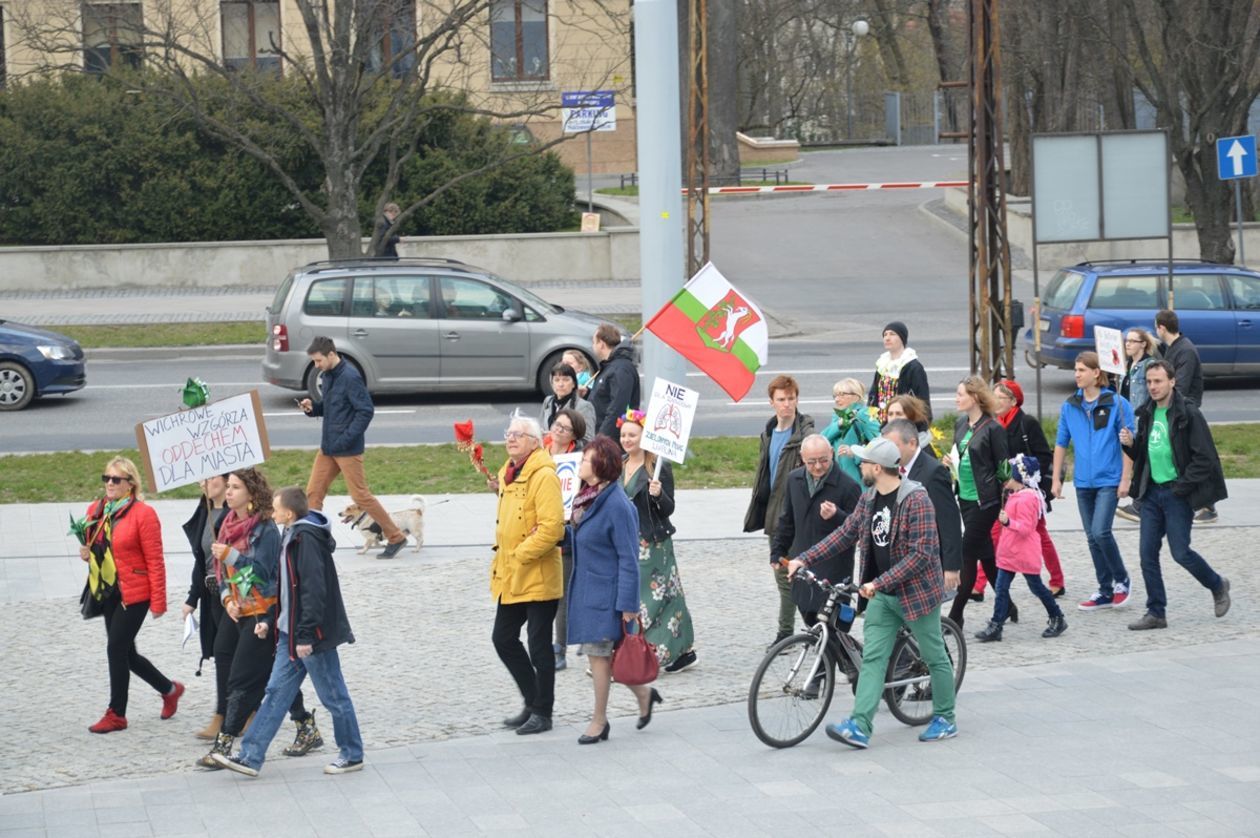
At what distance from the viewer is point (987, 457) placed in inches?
414

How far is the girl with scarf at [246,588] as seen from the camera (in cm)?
827

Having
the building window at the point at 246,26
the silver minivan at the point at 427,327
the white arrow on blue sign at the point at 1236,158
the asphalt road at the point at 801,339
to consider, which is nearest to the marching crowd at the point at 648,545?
the asphalt road at the point at 801,339

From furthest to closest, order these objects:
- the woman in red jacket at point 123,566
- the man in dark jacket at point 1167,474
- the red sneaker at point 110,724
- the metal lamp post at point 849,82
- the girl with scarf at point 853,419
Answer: the metal lamp post at point 849,82, the man in dark jacket at point 1167,474, the girl with scarf at point 853,419, the red sneaker at point 110,724, the woman in red jacket at point 123,566

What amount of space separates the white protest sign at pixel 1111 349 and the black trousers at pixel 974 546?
4.65 meters

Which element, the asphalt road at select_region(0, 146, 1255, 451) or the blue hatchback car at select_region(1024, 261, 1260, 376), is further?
the blue hatchback car at select_region(1024, 261, 1260, 376)

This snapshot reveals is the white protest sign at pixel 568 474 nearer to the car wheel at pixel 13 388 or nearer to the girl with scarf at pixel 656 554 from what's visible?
the girl with scarf at pixel 656 554

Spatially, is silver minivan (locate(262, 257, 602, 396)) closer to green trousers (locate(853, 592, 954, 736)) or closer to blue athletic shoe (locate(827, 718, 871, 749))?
green trousers (locate(853, 592, 954, 736))

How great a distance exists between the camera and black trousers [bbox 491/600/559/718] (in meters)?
8.72

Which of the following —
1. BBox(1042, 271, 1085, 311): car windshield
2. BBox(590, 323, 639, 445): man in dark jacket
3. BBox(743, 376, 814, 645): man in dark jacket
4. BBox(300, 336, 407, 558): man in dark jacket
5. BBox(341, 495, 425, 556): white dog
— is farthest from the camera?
BBox(1042, 271, 1085, 311): car windshield

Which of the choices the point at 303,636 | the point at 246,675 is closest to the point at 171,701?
the point at 246,675

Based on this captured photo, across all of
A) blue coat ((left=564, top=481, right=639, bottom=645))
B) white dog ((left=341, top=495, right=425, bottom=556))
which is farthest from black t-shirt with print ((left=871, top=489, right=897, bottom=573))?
white dog ((left=341, top=495, right=425, bottom=556))

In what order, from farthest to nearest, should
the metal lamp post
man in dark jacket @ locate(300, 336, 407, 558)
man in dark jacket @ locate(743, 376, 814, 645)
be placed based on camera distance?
the metal lamp post → man in dark jacket @ locate(300, 336, 407, 558) → man in dark jacket @ locate(743, 376, 814, 645)

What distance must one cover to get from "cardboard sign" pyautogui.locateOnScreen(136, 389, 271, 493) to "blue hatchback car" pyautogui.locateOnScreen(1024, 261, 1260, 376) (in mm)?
14218

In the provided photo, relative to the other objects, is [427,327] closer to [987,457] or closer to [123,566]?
[987,457]
